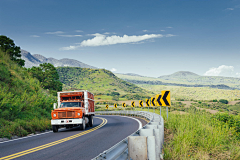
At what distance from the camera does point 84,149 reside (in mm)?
8391

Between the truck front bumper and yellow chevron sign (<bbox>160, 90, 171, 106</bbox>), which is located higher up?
yellow chevron sign (<bbox>160, 90, 171, 106</bbox>)

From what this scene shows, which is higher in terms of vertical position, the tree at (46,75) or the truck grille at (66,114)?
the tree at (46,75)

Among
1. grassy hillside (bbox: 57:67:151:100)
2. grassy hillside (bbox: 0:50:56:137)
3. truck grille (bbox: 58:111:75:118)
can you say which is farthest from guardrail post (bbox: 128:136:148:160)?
grassy hillside (bbox: 57:67:151:100)

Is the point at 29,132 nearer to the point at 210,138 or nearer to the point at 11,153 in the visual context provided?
the point at 11,153

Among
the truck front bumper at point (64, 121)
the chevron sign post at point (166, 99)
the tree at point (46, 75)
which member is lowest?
the truck front bumper at point (64, 121)

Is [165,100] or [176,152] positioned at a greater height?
[165,100]

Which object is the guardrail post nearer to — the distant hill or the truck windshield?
the truck windshield

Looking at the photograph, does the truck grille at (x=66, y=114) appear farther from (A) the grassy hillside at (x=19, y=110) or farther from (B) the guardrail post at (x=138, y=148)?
(B) the guardrail post at (x=138, y=148)

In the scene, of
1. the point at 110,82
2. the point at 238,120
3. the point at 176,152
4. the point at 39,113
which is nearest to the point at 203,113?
the point at 238,120

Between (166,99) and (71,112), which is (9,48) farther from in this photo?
(166,99)

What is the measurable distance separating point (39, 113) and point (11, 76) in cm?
643

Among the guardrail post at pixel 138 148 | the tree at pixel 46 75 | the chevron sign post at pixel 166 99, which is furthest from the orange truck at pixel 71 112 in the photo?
the tree at pixel 46 75

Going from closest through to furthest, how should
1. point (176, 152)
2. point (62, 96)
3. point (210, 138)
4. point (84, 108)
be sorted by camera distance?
point (176, 152)
point (210, 138)
point (84, 108)
point (62, 96)

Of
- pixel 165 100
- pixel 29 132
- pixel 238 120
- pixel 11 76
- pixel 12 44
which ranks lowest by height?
pixel 29 132
